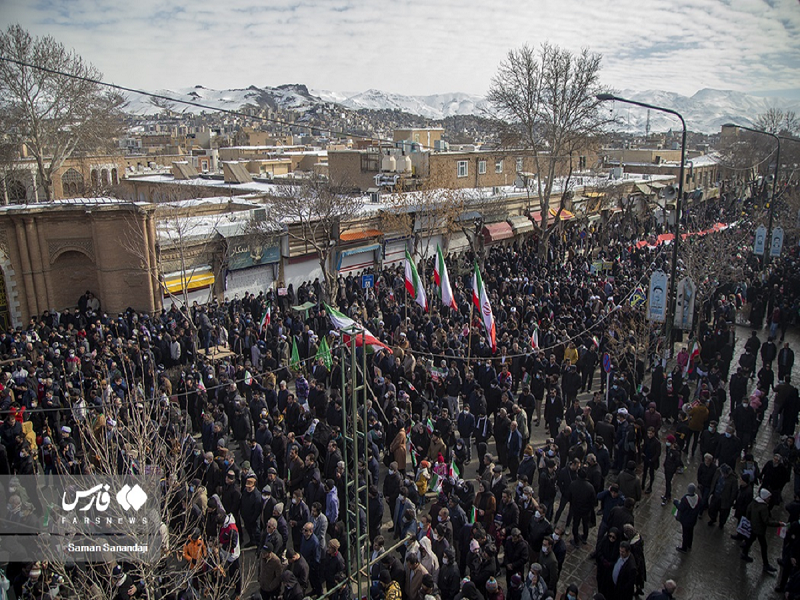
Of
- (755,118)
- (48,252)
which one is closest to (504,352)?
(48,252)

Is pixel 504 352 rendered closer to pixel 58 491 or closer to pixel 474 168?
pixel 58 491

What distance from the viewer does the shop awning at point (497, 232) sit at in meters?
30.5

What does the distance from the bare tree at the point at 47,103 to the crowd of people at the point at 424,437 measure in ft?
51.0

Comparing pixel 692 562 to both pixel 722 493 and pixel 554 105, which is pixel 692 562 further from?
pixel 554 105

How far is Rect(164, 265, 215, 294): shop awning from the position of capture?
812 inches

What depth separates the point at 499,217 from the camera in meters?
32.1

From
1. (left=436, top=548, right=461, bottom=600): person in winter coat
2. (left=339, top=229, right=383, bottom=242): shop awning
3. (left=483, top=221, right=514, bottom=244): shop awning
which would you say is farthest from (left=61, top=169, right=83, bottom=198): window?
(left=436, top=548, right=461, bottom=600): person in winter coat

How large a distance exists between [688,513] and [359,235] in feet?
60.2

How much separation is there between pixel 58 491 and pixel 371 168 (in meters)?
27.4

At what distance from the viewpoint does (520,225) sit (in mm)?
33156

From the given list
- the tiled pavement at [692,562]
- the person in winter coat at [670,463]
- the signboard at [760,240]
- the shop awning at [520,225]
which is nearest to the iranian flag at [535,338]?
the person in winter coat at [670,463]

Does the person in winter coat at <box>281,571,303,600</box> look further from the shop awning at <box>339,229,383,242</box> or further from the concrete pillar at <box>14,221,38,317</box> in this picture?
the shop awning at <box>339,229,383,242</box>

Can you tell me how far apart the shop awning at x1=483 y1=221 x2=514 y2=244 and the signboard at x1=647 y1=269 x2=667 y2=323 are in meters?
15.0

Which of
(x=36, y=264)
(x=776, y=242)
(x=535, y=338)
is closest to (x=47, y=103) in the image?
(x=36, y=264)
